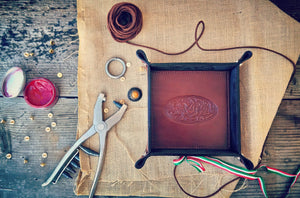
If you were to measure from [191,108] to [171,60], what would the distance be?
0.58 ft

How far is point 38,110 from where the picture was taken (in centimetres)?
78

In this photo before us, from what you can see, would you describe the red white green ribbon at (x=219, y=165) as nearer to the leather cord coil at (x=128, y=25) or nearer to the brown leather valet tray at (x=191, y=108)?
the brown leather valet tray at (x=191, y=108)

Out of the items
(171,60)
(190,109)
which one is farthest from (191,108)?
(171,60)

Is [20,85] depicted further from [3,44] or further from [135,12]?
[135,12]

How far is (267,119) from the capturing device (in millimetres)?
713

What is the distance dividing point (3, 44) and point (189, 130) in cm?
73

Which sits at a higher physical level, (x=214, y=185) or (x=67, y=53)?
(x=67, y=53)

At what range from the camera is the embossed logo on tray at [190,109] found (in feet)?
2.19

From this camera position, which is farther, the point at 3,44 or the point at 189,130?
the point at 3,44

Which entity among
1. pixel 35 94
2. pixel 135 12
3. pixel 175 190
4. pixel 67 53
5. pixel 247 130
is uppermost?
pixel 135 12

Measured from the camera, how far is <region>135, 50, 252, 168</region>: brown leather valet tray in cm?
67

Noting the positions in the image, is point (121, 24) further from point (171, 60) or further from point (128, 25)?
point (171, 60)

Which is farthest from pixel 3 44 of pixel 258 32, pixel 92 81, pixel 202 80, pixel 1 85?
pixel 258 32

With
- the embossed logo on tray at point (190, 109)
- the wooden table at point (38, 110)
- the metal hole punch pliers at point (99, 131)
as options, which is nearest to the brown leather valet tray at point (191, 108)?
the embossed logo on tray at point (190, 109)
